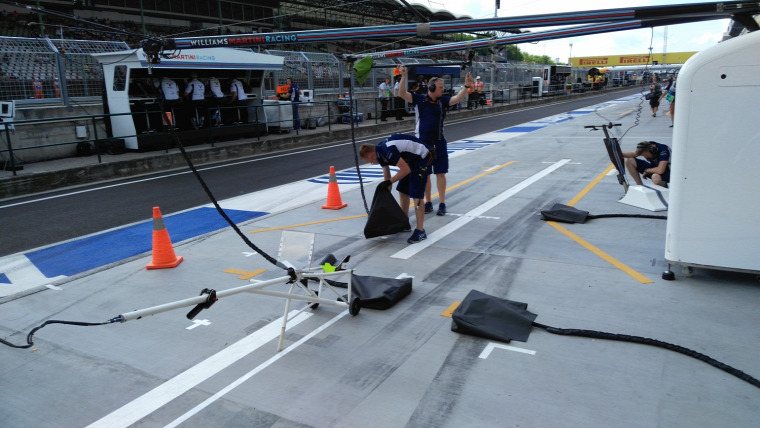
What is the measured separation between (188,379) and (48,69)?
46.5 ft

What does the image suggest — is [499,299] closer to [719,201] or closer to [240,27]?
[719,201]

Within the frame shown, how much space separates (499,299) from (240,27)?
3896cm

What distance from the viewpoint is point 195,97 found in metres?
16.2

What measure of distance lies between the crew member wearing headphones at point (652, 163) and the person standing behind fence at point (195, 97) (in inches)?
509

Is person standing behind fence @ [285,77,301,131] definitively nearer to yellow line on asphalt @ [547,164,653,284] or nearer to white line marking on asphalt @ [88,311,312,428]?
yellow line on asphalt @ [547,164,653,284]

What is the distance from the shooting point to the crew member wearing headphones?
8.19 m

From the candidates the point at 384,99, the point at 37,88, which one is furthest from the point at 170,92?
the point at 384,99

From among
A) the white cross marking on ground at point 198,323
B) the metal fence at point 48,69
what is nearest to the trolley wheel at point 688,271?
the white cross marking on ground at point 198,323

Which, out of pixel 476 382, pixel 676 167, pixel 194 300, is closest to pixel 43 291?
pixel 194 300

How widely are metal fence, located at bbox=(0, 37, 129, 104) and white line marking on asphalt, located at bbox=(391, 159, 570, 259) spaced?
12.5 m

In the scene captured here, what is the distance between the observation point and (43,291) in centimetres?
548

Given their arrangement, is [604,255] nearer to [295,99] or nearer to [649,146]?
[649,146]

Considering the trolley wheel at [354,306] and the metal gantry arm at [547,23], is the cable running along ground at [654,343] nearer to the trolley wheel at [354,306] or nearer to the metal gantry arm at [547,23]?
the trolley wheel at [354,306]

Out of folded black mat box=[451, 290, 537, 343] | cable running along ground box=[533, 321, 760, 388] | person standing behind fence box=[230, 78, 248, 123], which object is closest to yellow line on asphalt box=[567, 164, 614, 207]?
folded black mat box=[451, 290, 537, 343]
